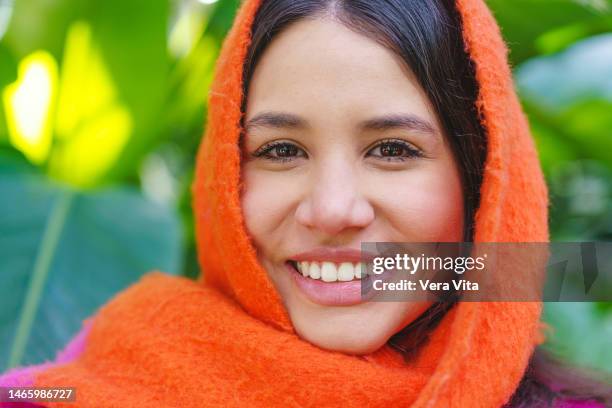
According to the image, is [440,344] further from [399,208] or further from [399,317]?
[399,208]

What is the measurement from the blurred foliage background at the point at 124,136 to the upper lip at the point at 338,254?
849mm

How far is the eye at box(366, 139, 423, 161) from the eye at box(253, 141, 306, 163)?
0.12 m

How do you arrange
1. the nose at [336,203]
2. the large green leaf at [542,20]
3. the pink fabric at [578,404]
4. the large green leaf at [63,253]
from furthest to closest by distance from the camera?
the large green leaf at [542,20], the large green leaf at [63,253], the pink fabric at [578,404], the nose at [336,203]

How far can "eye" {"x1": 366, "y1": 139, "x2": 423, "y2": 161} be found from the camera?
1.05 m

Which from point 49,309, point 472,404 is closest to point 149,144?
point 49,309

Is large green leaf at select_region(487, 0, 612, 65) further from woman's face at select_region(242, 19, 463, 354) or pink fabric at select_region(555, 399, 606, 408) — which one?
pink fabric at select_region(555, 399, 606, 408)

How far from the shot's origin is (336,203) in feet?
3.24

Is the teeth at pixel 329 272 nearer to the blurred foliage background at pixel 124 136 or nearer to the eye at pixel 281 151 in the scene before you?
the eye at pixel 281 151

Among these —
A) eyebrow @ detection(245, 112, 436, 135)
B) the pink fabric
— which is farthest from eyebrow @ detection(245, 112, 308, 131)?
the pink fabric

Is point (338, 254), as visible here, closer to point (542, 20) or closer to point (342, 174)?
point (342, 174)

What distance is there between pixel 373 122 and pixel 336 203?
0.14 meters

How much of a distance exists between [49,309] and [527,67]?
63.8 inches

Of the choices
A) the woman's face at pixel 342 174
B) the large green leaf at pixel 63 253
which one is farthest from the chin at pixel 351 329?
the large green leaf at pixel 63 253

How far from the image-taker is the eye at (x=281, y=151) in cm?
110
